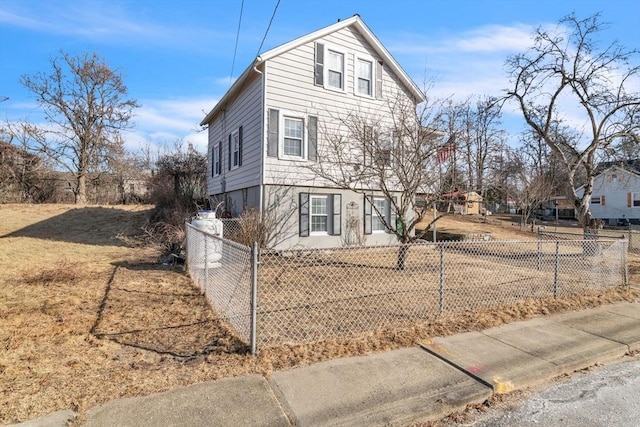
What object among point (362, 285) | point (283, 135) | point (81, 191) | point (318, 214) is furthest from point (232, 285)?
point (81, 191)

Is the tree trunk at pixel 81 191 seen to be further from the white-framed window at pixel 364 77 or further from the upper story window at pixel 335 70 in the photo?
the white-framed window at pixel 364 77

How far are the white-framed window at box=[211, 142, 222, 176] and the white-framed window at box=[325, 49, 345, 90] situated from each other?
6.07m

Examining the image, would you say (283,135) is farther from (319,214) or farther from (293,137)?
(319,214)

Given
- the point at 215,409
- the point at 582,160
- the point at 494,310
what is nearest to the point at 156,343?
the point at 215,409

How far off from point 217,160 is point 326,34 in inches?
295

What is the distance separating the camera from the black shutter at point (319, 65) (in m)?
12.1

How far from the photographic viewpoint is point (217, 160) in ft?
54.6

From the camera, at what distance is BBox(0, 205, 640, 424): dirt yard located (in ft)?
10.3

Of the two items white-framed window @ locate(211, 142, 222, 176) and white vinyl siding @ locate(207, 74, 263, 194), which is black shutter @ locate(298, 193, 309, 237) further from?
white-framed window @ locate(211, 142, 222, 176)

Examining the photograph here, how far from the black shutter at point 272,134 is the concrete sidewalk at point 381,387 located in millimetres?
8295

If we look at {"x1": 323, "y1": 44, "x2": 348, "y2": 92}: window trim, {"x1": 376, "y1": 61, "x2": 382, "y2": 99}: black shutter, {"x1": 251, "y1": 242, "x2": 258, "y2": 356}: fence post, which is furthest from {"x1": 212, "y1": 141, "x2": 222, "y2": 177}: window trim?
{"x1": 251, "y1": 242, "x2": 258, "y2": 356}: fence post

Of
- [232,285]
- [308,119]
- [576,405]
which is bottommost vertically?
[576,405]

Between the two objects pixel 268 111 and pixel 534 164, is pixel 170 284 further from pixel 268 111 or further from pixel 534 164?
pixel 534 164

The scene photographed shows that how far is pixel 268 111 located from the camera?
11.2 m
